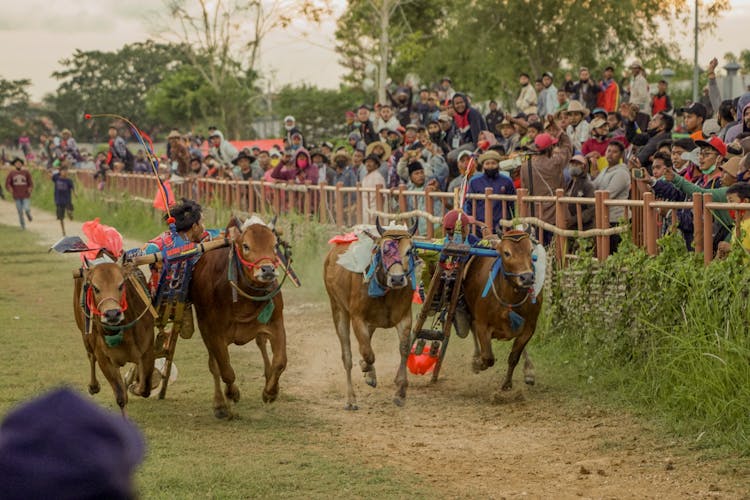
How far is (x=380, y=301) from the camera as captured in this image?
995 centimetres

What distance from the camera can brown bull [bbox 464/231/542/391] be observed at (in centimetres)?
946

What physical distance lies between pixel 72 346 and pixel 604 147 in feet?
23.0

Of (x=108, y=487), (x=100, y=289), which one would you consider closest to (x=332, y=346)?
(x=100, y=289)

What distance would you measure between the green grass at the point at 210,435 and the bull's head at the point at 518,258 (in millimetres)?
2020

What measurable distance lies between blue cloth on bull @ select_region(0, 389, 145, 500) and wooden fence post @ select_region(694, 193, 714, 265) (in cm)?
782

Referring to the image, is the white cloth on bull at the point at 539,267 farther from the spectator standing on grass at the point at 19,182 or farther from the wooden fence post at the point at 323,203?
the spectator standing on grass at the point at 19,182

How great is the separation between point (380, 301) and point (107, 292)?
2.70 m

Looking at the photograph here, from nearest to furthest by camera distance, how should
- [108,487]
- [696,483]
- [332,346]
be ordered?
[108,487] < [696,483] < [332,346]

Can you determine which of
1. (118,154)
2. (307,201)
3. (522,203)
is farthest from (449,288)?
(118,154)

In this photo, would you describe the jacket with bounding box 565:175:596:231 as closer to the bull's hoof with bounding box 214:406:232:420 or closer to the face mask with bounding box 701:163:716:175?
the face mask with bounding box 701:163:716:175

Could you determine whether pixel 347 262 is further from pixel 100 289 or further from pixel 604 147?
pixel 604 147

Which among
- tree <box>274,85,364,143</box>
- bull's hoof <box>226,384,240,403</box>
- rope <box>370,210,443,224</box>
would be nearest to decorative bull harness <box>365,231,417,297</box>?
bull's hoof <box>226,384,240,403</box>

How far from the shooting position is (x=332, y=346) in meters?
13.4

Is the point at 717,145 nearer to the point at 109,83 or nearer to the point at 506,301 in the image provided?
the point at 506,301
